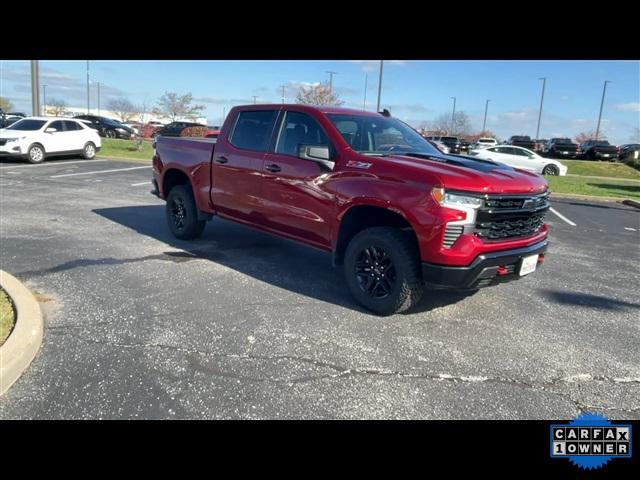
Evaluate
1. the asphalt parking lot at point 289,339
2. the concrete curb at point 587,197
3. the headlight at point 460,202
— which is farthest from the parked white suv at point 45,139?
the concrete curb at point 587,197

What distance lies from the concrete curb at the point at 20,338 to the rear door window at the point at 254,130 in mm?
2764

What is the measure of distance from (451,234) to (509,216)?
2.06 ft

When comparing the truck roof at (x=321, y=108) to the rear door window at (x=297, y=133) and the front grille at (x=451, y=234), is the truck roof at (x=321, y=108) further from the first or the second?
the front grille at (x=451, y=234)

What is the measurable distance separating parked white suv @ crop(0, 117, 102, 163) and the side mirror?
14710 millimetres

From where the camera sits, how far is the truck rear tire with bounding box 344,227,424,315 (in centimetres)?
409

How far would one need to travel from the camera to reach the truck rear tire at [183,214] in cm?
650

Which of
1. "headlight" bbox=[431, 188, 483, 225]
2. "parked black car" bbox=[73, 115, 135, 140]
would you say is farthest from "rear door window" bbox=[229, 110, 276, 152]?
"parked black car" bbox=[73, 115, 135, 140]

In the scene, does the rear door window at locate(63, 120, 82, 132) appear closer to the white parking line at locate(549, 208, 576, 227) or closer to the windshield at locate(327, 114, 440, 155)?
the windshield at locate(327, 114, 440, 155)

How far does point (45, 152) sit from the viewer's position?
1638cm

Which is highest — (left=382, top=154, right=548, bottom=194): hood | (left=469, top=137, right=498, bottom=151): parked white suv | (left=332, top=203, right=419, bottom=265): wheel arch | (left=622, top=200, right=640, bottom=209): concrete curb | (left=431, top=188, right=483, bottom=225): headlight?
(left=469, top=137, right=498, bottom=151): parked white suv

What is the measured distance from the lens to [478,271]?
152 inches
